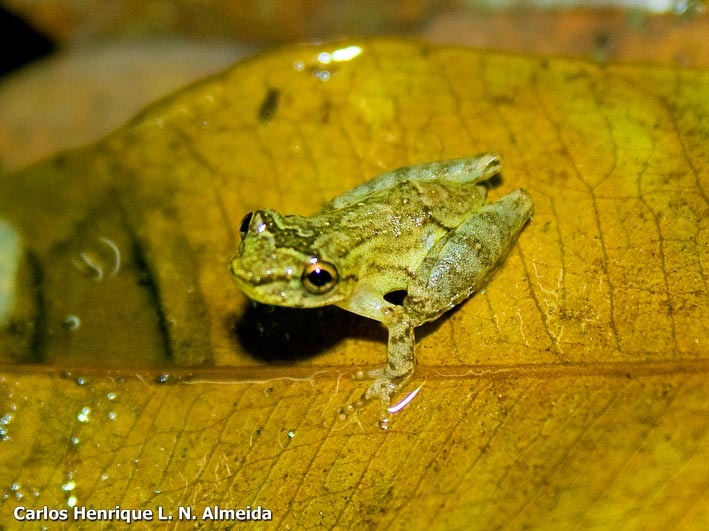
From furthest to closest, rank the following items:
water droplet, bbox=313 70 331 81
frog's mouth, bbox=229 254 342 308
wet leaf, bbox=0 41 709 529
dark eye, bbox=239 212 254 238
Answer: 1. water droplet, bbox=313 70 331 81
2. dark eye, bbox=239 212 254 238
3. frog's mouth, bbox=229 254 342 308
4. wet leaf, bbox=0 41 709 529

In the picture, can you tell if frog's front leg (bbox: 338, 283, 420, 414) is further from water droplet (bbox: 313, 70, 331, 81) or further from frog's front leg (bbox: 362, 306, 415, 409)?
water droplet (bbox: 313, 70, 331, 81)

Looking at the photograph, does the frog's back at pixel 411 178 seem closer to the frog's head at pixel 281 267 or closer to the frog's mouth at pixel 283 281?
the frog's head at pixel 281 267

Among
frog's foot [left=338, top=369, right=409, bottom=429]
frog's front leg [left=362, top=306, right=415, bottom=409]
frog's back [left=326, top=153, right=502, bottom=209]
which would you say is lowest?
frog's foot [left=338, top=369, right=409, bottom=429]

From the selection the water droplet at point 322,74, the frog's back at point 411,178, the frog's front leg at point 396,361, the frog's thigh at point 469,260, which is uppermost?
the water droplet at point 322,74

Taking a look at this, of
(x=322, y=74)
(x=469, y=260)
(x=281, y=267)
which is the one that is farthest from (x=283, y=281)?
(x=322, y=74)

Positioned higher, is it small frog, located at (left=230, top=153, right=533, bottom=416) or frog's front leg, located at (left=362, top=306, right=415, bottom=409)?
small frog, located at (left=230, top=153, right=533, bottom=416)

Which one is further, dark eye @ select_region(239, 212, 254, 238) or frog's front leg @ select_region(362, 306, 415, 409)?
dark eye @ select_region(239, 212, 254, 238)

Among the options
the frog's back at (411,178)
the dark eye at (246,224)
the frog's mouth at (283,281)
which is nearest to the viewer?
the frog's mouth at (283,281)

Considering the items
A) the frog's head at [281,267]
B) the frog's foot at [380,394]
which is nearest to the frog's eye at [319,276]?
the frog's head at [281,267]

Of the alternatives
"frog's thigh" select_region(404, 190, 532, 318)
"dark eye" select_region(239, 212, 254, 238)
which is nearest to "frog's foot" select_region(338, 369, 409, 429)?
"frog's thigh" select_region(404, 190, 532, 318)
